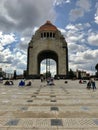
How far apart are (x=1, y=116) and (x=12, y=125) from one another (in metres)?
1.28

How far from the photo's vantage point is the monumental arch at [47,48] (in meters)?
63.8

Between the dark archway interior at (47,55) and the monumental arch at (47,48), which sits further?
the dark archway interior at (47,55)

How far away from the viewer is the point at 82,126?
5.39 meters

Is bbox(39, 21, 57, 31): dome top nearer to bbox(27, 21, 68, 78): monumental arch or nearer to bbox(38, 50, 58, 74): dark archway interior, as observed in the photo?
bbox(27, 21, 68, 78): monumental arch

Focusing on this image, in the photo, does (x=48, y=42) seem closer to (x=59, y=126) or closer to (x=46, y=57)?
(x=46, y=57)

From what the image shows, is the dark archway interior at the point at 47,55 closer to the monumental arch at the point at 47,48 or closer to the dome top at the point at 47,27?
the monumental arch at the point at 47,48

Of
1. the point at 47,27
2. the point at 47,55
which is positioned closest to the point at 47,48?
the point at 47,55

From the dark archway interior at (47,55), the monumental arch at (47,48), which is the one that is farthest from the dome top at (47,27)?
the dark archway interior at (47,55)

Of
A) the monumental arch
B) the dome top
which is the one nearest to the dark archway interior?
the monumental arch

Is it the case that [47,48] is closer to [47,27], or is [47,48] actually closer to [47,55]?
[47,55]

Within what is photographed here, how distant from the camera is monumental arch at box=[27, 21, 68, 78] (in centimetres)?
6381

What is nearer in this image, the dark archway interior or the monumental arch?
the monumental arch

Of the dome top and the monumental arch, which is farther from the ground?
the dome top

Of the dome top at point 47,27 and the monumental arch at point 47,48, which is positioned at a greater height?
the dome top at point 47,27
